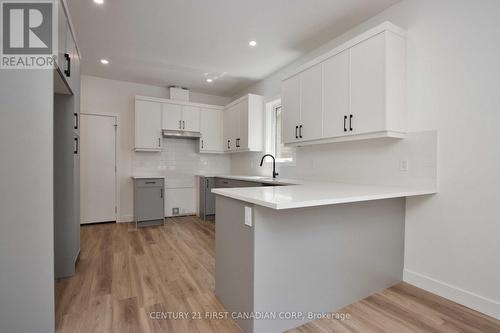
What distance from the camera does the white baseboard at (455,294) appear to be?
5.97 feet

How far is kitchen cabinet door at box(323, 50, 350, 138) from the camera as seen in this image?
2441 millimetres

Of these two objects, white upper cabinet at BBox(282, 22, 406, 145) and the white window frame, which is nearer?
white upper cabinet at BBox(282, 22, 406, 145)

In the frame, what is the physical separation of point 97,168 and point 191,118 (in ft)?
6.37

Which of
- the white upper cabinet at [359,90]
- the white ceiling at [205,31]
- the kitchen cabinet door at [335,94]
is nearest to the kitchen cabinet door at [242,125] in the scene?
the white ceiling at [205,31]

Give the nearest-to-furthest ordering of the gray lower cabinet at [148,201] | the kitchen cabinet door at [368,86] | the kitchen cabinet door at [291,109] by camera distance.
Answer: the kitchen cabinet door at [368,86] < the kitchen cabinet door at [291,109] < the gray lower cabinet at [148,201]

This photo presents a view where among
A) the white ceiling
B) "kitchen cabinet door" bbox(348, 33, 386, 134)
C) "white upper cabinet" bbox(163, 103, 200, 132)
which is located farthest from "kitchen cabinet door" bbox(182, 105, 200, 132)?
"kitchen cabinet door" bbox(348, 33, 386, 134)

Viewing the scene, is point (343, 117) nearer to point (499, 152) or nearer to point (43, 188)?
point (499, 152)

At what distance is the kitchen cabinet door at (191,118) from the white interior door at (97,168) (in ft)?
4.20

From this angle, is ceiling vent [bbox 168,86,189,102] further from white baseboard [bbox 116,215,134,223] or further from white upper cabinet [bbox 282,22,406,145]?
white upper cabinet [bbox 282,22,406,145]

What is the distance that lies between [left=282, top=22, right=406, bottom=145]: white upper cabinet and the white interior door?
366 centimetres

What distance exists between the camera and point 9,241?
1.39m

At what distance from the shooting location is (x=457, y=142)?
200 cm
